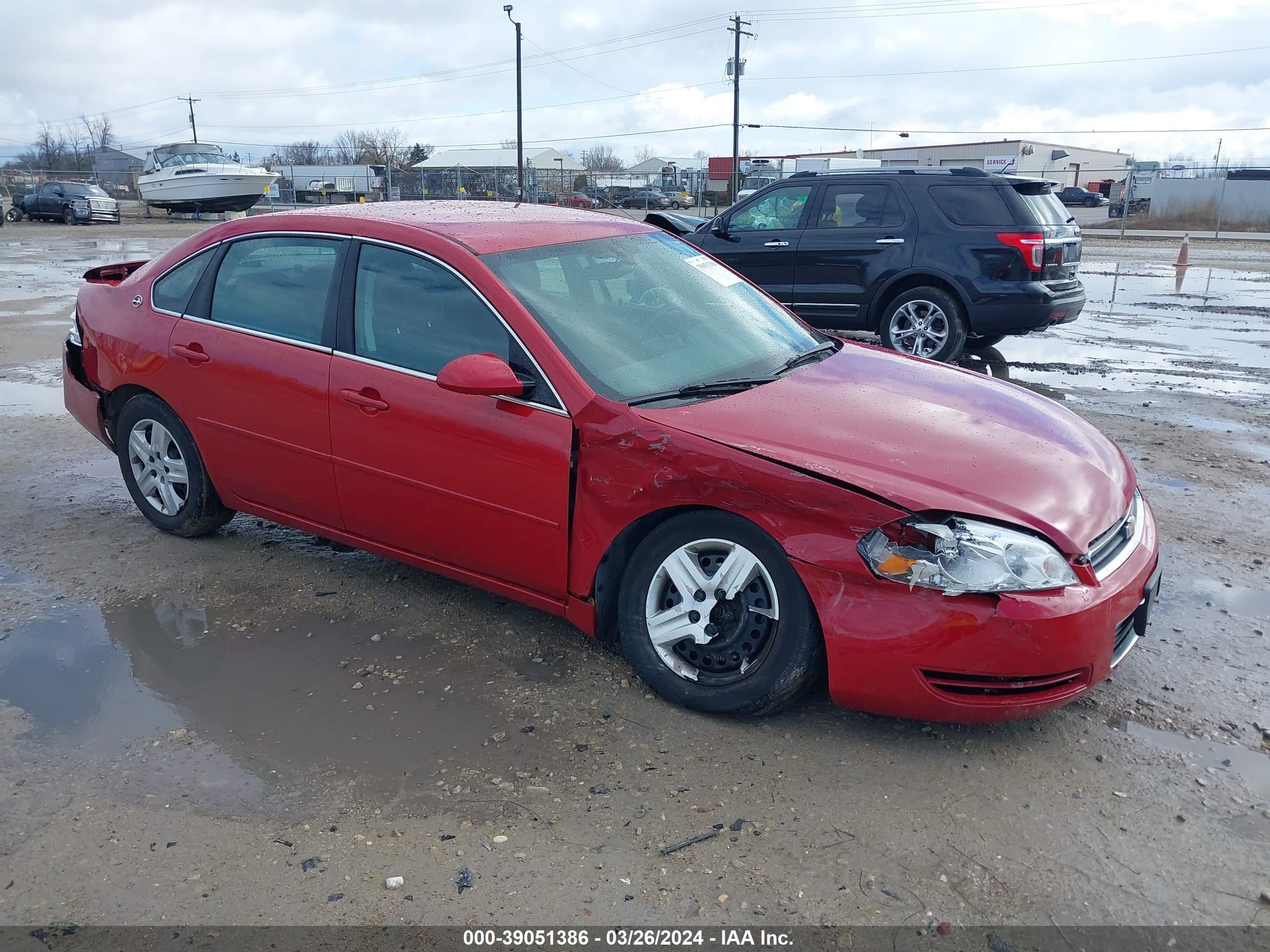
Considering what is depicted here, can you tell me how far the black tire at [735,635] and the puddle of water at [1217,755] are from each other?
3.54 ft

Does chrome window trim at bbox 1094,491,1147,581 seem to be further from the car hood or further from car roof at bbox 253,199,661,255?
car roof at bbox 253,199,661,255

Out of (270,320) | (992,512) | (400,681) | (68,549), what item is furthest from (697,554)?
(68,549)

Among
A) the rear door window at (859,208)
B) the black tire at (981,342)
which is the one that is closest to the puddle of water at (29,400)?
the rear door window at (859,208)

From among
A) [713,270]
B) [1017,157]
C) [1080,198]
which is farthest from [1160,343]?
[1017,157]

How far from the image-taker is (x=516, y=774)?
3.08m

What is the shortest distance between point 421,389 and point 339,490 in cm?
65

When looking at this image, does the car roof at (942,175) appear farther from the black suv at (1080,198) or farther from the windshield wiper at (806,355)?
the black suv at (1080,198)

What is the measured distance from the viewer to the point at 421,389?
3.79m

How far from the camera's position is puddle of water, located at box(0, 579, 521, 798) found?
10.4 ft

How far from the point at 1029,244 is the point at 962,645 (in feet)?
23.2

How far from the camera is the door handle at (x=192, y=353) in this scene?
451 cm

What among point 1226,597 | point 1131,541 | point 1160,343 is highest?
point 1131,541

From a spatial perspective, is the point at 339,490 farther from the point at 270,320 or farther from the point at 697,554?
the point at 697,554

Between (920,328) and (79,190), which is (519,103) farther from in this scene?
(920,328)
